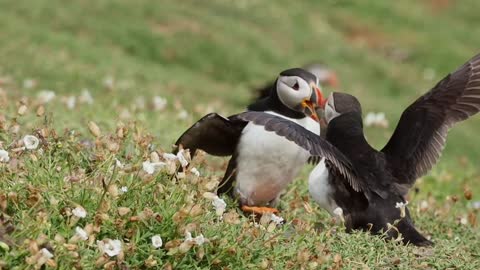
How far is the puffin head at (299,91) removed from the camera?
24.3ft

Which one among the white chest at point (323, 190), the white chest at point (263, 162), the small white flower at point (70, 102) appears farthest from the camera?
the small white flower at point (70, 102)

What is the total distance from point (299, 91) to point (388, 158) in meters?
0.91

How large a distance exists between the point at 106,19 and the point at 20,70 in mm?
5700

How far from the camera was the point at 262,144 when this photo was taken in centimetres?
709

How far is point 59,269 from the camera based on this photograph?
16.3 feet

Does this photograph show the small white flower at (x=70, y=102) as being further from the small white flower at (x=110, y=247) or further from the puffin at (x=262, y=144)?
the small white flower at (x=110, y=247)

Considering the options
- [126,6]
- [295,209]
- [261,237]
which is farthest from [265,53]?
[261,237]

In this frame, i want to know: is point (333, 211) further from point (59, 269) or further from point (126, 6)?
point (126, 6)

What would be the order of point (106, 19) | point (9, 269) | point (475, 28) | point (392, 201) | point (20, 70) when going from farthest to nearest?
point (475, 28) → point (106, 19) → point (20, 70) → point (392, 201) → point (9, 269)

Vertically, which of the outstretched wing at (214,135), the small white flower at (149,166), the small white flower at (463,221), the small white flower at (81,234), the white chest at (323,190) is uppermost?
the small white flower at (149,166)

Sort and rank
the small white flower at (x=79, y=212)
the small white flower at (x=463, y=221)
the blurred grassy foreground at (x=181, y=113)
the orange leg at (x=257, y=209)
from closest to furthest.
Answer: the small white flower at (x=79, y=212)
the blurred grassy foreground at (x=181, y=113)
the orange leg at (x=257, y=209)
the small white flower at (x=463, y=221)

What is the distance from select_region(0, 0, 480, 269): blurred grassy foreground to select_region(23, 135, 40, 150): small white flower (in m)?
0.07

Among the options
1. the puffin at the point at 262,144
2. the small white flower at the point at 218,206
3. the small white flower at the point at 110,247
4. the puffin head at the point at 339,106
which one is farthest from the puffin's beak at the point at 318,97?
the small white flower at the point at 110,247

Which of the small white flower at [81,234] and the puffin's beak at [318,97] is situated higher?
the small white flower at [81,234]
